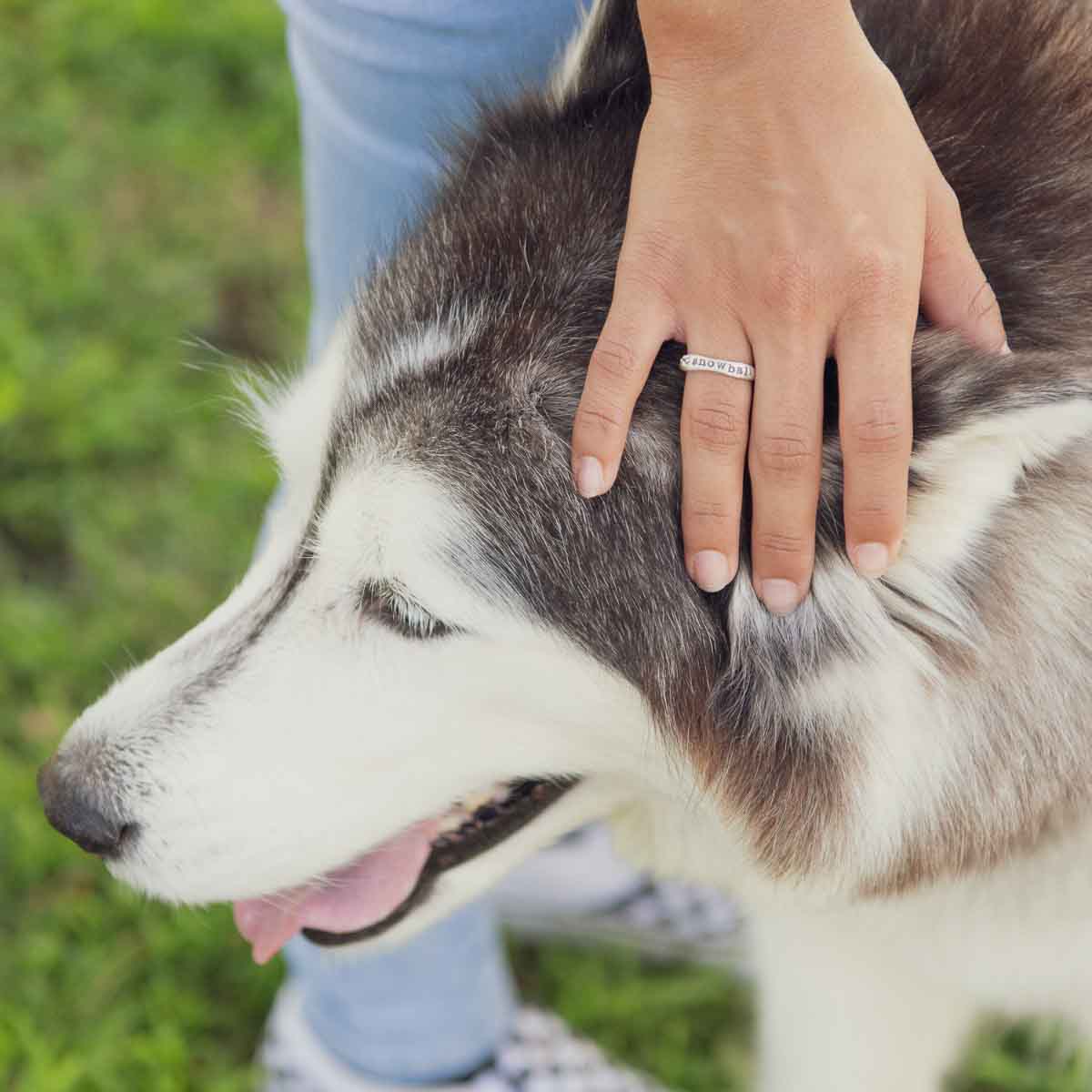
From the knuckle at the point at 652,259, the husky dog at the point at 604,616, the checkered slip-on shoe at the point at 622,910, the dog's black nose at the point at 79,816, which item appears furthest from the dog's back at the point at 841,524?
the checkered slip-on shoe at the point at 622,910

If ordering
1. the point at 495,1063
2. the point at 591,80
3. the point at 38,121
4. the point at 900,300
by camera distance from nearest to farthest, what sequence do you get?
1. the point at 900,300
2. the point at 591,80
3. the point at 495,1063
4. the point at 38,121

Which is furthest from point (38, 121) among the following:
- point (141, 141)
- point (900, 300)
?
point (900, 300)

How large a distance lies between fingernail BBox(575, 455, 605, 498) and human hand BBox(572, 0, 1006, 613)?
0.04 m

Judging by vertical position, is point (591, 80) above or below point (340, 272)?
above

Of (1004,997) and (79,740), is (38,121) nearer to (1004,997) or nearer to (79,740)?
(79,740)

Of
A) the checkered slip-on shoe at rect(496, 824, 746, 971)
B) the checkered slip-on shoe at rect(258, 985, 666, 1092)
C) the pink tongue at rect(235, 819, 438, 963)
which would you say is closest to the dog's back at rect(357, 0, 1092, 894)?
the pink tongue at rect(235, 819, 438, 963)

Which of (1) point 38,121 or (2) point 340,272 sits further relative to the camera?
(1) point 38,121

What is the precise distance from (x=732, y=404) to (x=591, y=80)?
1.75ft

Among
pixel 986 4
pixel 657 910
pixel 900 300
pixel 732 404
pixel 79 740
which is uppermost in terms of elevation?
pixel 986 4

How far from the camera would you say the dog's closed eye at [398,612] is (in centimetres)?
146

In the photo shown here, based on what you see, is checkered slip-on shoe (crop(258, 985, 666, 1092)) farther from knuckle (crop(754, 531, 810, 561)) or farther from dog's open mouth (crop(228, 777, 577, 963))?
knuckle (crop(754, 531, 810, 561))

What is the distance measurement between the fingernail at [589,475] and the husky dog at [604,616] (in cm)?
7

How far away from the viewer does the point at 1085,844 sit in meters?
1.57

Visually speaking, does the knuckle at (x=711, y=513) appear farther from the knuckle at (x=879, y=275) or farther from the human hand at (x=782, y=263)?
→ the knuckle at (x=879, y=275)
